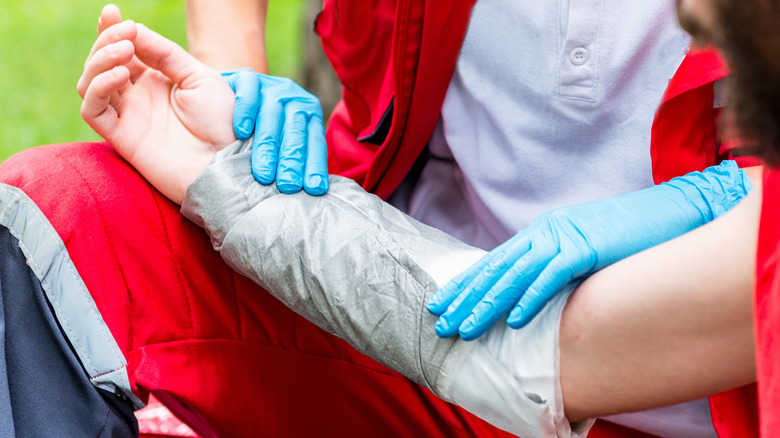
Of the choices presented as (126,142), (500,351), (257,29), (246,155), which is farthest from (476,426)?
(257,29)

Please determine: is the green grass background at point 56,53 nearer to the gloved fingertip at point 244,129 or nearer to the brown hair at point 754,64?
the gloved fingertip at point 244,129

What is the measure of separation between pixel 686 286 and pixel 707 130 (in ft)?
1.21

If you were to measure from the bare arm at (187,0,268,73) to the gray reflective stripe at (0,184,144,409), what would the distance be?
1.76ft

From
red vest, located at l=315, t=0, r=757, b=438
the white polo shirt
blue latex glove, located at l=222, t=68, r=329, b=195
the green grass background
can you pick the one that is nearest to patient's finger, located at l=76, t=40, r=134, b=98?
blue latex glove, located at l=222, t=68, r=329, b=195

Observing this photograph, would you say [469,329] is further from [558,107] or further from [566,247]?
[558,107]

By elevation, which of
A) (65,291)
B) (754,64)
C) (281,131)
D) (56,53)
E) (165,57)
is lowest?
(56,53)

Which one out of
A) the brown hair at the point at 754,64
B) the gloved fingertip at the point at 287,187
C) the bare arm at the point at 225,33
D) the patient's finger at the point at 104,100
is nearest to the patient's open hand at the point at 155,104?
the patient's finger at the point at 104,100

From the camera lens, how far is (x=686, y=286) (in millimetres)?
796

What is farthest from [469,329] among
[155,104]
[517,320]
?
[155,104]

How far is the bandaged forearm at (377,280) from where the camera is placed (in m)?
0.91

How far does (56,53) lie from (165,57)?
3.75 metres

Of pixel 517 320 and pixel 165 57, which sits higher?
pixel 165 57

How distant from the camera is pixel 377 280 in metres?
1.00

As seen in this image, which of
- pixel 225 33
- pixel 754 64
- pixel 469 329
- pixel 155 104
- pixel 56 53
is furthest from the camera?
pixel 56 53
